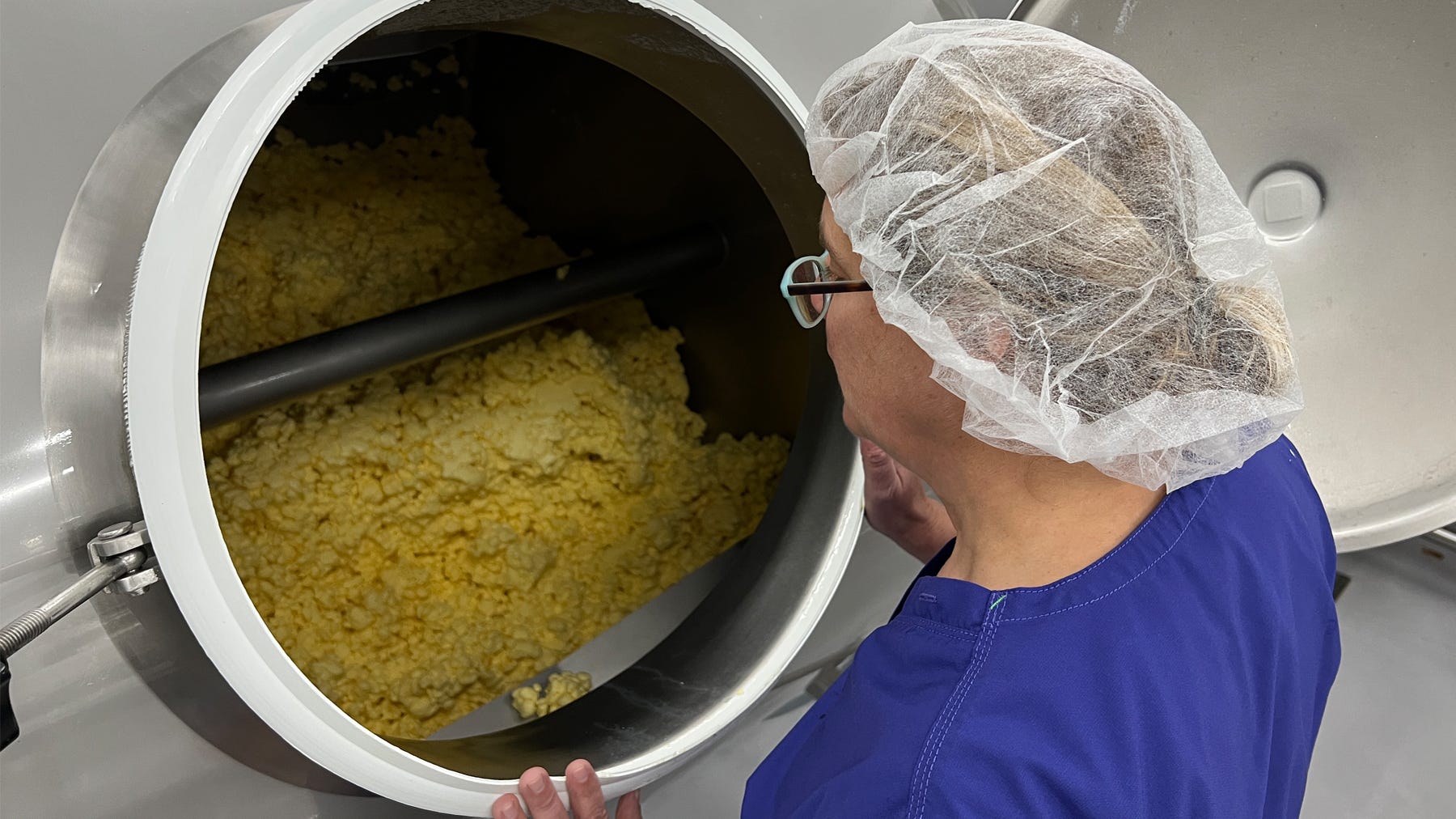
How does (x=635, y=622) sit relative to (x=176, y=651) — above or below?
below

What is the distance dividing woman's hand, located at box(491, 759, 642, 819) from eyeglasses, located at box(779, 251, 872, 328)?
40 cm

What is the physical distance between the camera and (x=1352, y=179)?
110 centimetres

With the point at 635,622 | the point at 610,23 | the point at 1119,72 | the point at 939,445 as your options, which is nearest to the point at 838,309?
the point at 939,445

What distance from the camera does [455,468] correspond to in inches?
44.6

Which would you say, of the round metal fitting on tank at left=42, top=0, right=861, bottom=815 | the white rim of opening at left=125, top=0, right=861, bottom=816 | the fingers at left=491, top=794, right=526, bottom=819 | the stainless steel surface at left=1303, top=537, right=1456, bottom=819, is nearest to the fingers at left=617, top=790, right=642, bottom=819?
the round metal fitting on tank at left=42, top=0, right=861, bottom=815

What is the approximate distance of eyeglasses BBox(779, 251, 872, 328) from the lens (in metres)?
0.66

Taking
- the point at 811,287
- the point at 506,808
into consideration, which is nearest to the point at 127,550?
the point at 506,808

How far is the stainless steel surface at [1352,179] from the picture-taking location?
1.02m

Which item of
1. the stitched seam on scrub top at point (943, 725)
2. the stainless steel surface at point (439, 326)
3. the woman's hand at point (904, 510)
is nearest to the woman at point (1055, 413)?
the stitched seam on scrub top at point (943, 725)

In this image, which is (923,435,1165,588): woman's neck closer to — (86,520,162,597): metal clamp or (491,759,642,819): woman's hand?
(491,759,642,819): woman's hand

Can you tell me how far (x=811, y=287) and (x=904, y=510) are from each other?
16.3 inches

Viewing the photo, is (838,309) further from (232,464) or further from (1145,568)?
(232,464)

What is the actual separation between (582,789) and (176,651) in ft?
1.05

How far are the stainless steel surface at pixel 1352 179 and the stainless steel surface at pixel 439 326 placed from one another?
50 cm
